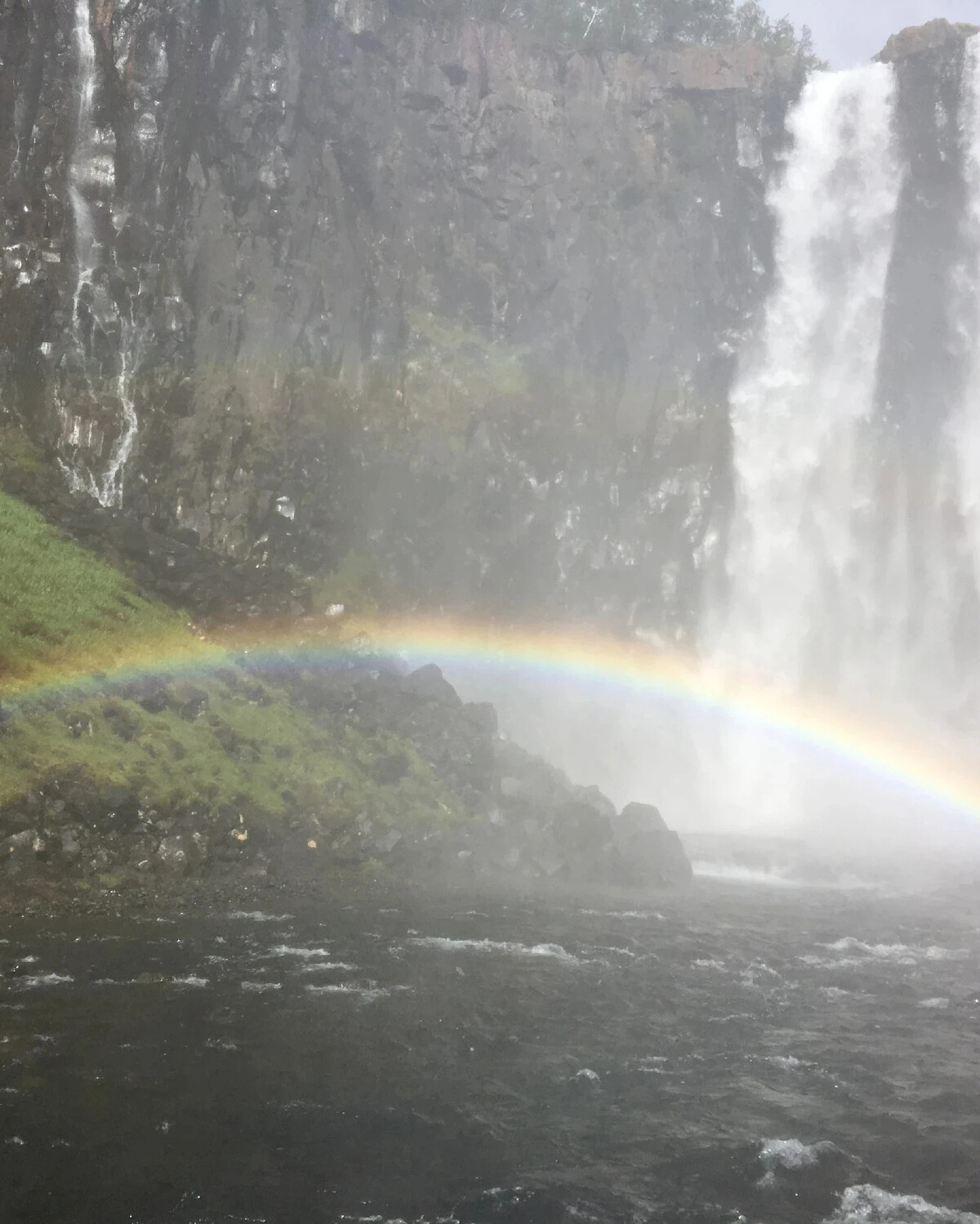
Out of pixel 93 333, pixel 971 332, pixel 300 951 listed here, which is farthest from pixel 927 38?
pixel 300 951

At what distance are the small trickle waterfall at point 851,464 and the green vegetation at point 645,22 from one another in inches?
407

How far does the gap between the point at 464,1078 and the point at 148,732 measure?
67.7 ft

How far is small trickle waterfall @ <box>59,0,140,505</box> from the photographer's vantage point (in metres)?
51.3

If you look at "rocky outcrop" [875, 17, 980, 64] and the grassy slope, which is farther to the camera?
"rocky outcrop" [875, 17, 980, 64]

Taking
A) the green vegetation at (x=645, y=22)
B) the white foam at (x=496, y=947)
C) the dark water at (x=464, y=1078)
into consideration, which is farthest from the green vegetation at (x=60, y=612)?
the green vegetation at (x=645, y=22)

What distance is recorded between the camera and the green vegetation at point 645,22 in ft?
257

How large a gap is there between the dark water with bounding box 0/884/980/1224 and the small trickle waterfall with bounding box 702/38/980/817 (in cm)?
4679

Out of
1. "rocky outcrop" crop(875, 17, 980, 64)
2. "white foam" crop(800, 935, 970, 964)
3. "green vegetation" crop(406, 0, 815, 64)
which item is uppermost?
"green vegetation" crop(406, 0, 815, 64)

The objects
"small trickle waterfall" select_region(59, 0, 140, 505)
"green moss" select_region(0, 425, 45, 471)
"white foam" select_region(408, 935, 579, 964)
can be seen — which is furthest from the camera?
"small trickle waterfall" select_region(59, 0, 140, 505)

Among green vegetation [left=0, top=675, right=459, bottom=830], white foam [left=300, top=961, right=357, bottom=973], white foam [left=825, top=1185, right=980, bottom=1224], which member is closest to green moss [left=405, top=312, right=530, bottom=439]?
green vegetation [left=0, top=675, right=459, bottom=830]

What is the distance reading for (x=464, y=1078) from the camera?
16.5 meters

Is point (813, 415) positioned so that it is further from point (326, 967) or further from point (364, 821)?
point (326, 967)

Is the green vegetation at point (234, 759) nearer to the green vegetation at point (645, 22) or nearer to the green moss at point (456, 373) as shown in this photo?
the green moss at point (456, 373)

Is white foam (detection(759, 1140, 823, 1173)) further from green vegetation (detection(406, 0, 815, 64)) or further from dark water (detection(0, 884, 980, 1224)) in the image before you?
green vegetation (detection(406, 0, 815, 64))
